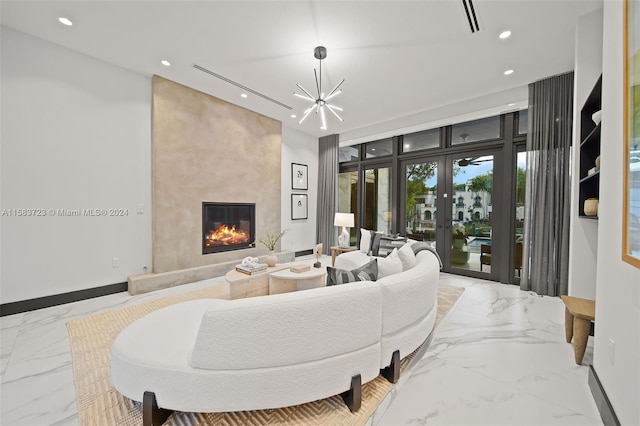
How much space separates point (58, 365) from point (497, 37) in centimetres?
504

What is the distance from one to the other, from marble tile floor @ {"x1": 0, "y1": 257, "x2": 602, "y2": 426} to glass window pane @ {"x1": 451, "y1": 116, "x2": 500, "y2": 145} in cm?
290

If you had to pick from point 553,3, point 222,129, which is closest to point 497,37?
point 553,3

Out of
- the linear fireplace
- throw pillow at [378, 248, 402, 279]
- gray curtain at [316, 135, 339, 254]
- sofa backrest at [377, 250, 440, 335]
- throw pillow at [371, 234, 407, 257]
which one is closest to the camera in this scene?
sofa backrest at [377, 250, 440, 335]

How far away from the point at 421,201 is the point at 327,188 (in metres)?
2.30

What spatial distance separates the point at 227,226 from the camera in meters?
4.72

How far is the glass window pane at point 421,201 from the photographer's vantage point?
5.00 m

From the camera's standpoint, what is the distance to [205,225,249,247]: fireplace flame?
4.47 m

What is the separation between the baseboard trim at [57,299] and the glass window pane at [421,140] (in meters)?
5.53

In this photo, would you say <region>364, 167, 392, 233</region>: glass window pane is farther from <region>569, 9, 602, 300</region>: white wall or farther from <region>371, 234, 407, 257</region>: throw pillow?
<region>569, 9, 602, 300</region>: white wall

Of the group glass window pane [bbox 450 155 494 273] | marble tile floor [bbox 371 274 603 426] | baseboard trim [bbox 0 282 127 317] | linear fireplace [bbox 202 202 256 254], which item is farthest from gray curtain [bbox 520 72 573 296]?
baseboard trim [bbox 0 282 127 317]

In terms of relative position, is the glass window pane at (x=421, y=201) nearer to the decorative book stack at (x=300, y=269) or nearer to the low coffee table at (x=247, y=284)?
the decorative book stack at (x=300, y=269)

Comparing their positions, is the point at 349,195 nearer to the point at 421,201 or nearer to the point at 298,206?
the point at 298,206

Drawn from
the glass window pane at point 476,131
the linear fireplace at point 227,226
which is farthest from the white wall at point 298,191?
the glass window pane at point 476,131

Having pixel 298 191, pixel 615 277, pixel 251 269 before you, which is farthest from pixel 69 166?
pixel 615 277
